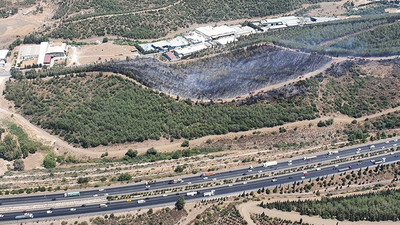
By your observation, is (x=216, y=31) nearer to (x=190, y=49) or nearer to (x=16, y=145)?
(x=190, y=49)

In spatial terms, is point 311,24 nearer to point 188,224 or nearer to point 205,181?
point 205,181

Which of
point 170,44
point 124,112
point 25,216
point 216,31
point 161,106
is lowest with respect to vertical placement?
point 25,216

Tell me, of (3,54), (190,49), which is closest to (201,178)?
(190,49)

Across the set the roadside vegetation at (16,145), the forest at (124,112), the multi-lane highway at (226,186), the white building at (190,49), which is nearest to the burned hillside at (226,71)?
the forest at (124,112)

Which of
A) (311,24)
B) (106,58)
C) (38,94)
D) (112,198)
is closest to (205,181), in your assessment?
(112,198)

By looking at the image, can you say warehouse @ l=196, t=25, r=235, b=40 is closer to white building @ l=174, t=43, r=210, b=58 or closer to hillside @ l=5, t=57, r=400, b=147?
white building @ l=174, t=43, r=210, b=58

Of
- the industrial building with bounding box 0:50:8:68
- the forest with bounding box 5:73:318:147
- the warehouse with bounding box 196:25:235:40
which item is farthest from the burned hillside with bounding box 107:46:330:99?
the industrial building with bounding box 0:50:8:68
